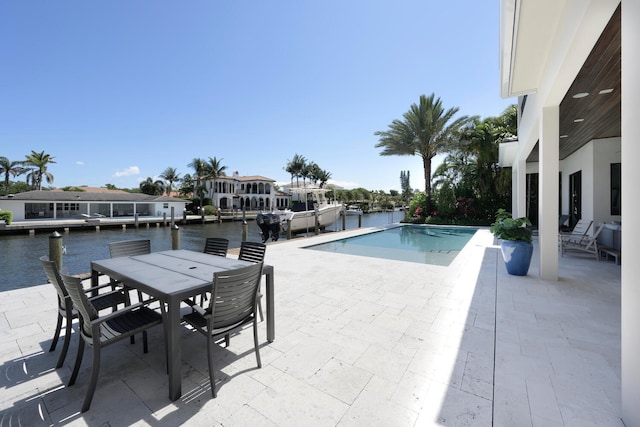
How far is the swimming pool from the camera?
713 cm

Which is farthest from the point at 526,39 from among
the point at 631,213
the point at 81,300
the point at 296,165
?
the point at 296,165

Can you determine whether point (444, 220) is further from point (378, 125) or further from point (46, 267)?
point (46, 267)

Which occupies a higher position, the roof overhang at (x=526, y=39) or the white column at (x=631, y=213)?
the roof overhang at (x=526, y=39)

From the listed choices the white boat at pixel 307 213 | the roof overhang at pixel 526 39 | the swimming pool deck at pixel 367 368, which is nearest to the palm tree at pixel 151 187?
the white boat at pixel 307 213

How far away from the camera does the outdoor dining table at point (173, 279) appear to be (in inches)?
72.2

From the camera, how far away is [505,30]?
10.4ft

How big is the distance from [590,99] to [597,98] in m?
0.08

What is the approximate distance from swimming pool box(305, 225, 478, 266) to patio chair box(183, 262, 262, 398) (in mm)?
5030

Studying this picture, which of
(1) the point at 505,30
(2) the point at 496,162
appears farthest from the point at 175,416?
(2) the point at 496,162

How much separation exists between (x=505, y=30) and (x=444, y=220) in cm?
1300

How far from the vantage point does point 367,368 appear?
2152 millimetres

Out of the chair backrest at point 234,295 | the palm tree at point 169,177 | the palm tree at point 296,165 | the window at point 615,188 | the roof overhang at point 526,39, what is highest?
the palm tree at point 296,165

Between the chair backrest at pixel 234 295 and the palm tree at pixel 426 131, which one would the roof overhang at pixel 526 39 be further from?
the palm tree at pixel 426 131

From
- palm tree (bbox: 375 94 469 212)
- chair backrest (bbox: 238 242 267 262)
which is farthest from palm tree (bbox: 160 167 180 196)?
chair backrest (bbox: 238 242 267 262)
